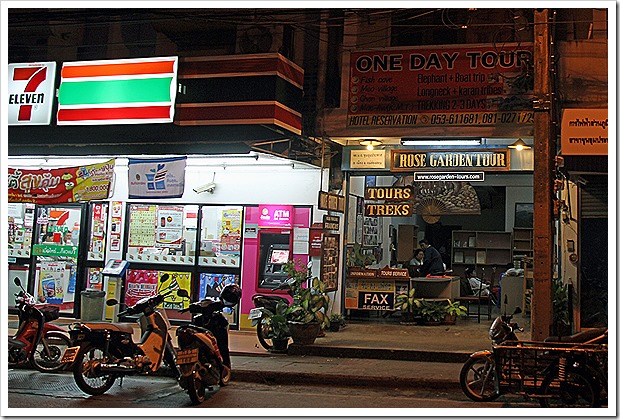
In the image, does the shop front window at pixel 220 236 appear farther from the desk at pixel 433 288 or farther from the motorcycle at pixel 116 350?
the motorcycle at pixel 116 350

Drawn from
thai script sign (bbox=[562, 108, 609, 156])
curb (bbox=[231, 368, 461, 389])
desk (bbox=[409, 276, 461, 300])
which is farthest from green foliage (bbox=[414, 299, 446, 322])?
thai script sign (bbox=[562, 108, 609, 156])

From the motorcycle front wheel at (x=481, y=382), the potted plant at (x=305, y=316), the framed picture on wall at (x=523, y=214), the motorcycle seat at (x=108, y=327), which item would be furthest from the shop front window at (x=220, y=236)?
the framed picture on wall at (x=523, y=214)

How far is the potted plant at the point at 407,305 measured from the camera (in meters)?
14.2

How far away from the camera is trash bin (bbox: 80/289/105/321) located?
14.4m

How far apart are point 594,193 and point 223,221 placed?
278 inches

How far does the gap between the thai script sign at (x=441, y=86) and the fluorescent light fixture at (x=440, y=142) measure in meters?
0.35

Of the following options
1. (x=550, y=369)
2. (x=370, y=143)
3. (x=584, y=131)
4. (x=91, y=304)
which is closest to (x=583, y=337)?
(x=550, y=369)

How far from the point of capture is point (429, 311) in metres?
14.2

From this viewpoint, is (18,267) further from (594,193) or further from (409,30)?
(594,193)

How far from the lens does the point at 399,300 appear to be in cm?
Result: 1424

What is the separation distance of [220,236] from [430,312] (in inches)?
177

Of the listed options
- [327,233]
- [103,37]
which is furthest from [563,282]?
[103,37]

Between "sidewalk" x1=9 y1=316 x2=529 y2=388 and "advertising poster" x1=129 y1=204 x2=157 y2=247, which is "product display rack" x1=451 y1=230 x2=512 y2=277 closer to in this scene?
"sidewalk" x1=9 y1=316 x2=529 y2=388

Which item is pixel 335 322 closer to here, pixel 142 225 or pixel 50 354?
pixel 142 225
